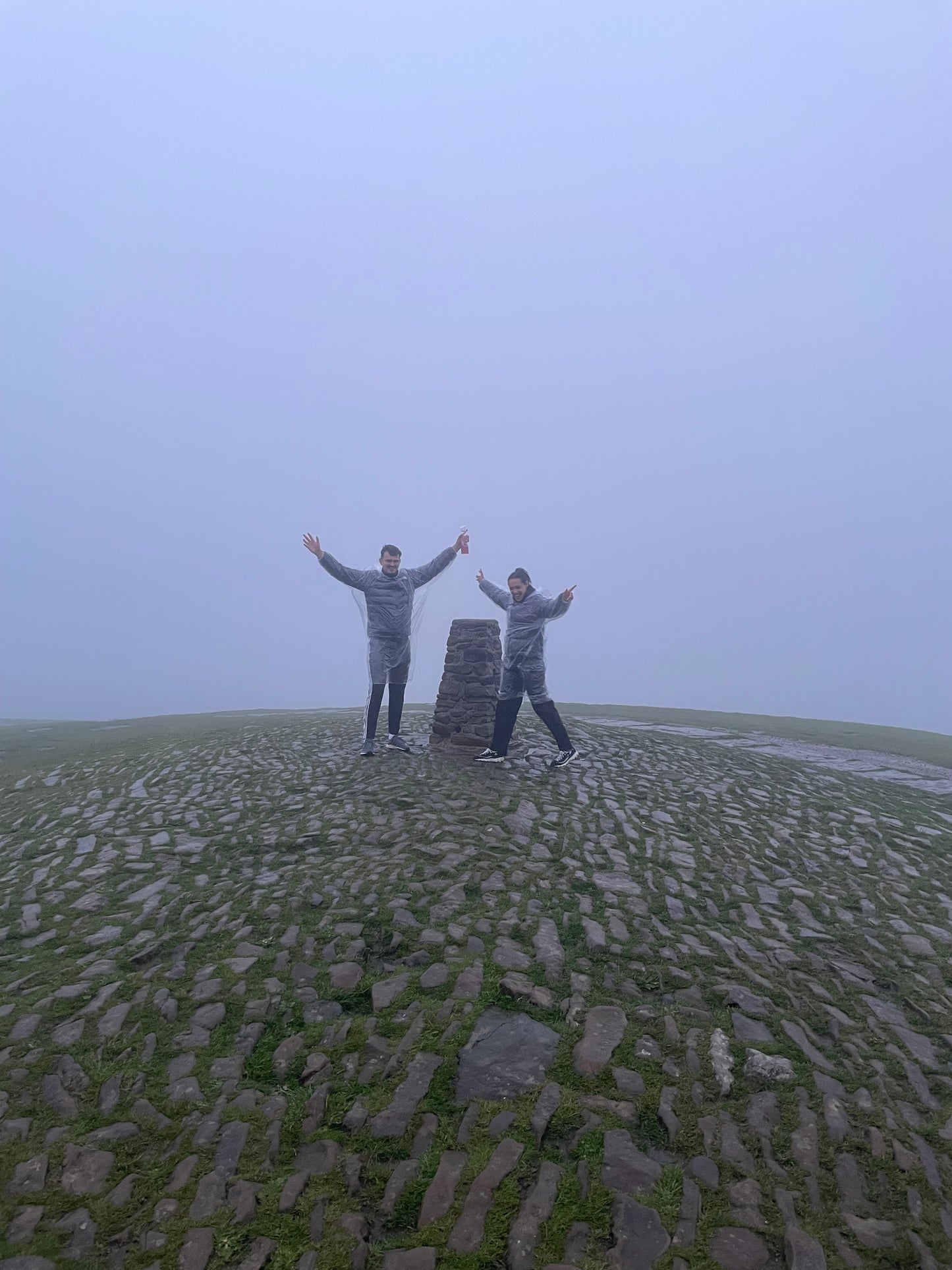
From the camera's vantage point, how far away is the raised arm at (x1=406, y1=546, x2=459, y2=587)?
12562mm

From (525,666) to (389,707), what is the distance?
10.2 feet

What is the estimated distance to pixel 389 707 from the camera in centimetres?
1280

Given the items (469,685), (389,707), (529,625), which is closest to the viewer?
(529,625)

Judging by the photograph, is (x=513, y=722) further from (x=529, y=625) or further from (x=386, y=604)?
(x=386, y=604)

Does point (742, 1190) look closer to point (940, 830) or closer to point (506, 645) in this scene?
point (940, 830)

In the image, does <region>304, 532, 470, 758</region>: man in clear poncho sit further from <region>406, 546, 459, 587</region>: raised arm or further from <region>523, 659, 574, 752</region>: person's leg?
<region>523, 659, 574, 752</region>: person's leg

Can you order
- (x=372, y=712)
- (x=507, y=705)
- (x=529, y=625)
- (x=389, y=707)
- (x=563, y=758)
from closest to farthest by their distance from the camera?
1. (x=563, y=758)
2. (x=529, y=625)
3. (x=507, y=705)
4. (x=372, y=712)
5. (x=389, y=707)

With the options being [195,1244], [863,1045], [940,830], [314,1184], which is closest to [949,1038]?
[863,1045]

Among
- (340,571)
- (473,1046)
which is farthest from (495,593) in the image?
(473,1046)

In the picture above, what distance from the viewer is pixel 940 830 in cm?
819

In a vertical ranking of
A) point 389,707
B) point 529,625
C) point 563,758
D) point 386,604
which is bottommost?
point 563,758

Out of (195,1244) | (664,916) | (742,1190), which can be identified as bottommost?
(195,1244)

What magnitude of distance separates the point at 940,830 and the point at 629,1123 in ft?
23.2

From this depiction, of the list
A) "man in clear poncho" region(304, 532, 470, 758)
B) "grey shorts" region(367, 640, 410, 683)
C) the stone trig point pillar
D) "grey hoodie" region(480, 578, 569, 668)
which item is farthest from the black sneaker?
"grey shorts" region(367, 640, 410, 683)
